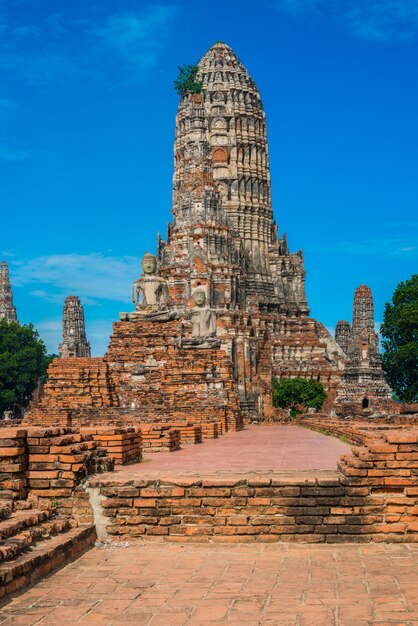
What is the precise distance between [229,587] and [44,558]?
129 centimetres

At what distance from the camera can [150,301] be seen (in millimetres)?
23734

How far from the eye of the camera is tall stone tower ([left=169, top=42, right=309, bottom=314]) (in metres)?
69.0

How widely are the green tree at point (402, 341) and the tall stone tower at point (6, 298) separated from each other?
37.8 m

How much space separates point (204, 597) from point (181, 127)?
6620cm

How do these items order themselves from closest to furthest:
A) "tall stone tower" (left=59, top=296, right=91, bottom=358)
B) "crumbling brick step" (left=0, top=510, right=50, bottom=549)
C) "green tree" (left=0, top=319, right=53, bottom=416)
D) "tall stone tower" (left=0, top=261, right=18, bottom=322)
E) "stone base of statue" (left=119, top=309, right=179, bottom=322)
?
"crumbling brick step" (left=0, top=510, right=50, bottom=549)
"stone base of statue" (left=119, top=309, right=179, bottom=322)
"green tree" (left=0, top=319, right=53, bottom=416)
"tall stone tower" (left=59, top=296, right=91, bottom=358)
"tall stone tower" (left=0, top=261, right=18, bottom=322)

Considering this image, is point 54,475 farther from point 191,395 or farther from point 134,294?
point 134,294

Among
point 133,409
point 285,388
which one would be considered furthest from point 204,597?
point 285,388

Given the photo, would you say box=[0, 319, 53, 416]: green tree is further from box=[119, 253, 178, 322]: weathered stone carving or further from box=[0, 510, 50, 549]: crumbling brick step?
box=[0, 510, 50, 549]: crumbling brick step

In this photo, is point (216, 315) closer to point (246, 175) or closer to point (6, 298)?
point (246, 175)

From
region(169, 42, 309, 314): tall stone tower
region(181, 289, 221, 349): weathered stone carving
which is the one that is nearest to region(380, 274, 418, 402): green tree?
region(169, 42, 309, 314): tall stone tower

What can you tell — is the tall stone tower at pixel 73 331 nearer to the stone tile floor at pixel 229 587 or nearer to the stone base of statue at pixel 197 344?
the stone base of statue at pixel 197 344

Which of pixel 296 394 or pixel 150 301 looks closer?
pixel 150 301

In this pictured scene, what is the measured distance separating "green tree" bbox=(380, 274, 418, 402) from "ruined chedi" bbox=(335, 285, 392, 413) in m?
1.16

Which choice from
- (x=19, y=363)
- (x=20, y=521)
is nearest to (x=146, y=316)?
(x=20, y=521)
